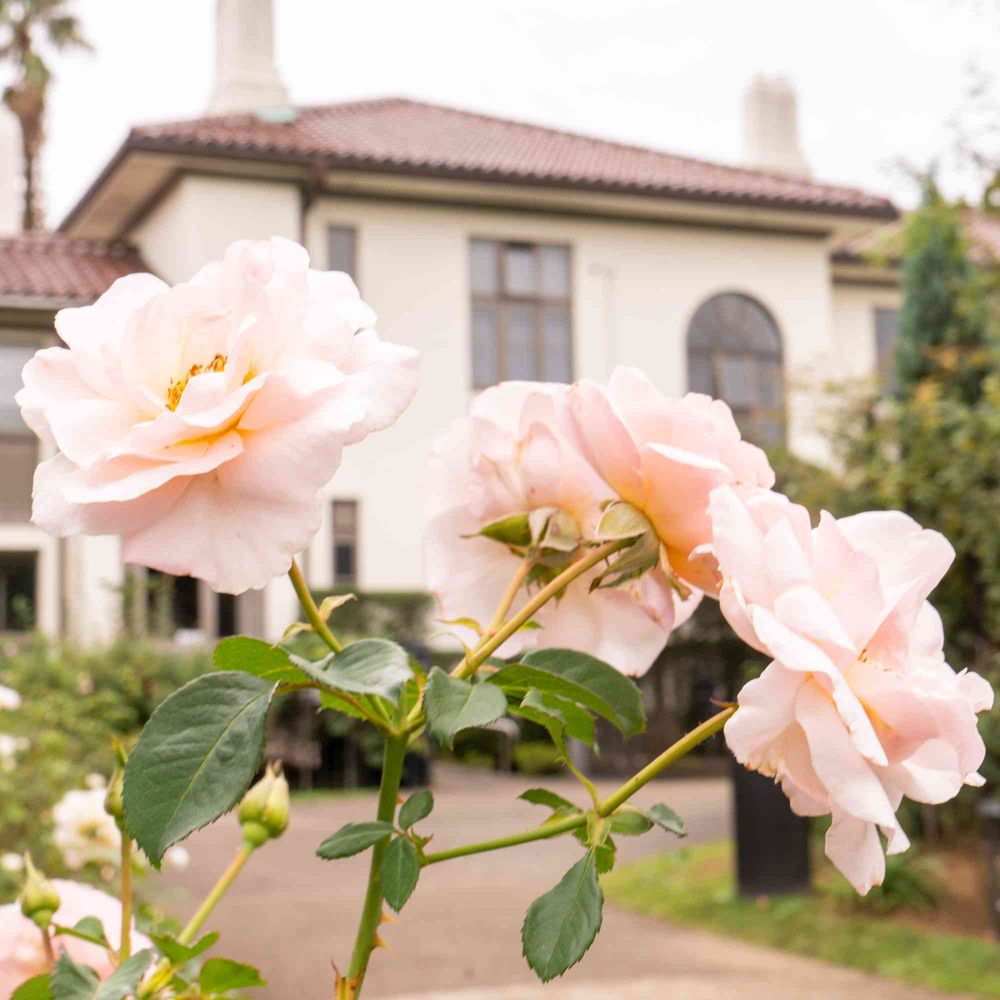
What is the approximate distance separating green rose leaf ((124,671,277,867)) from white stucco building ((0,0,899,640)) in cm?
1319

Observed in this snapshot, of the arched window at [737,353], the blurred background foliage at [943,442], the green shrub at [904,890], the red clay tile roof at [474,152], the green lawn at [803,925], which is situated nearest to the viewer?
the green lawn at [803,925]

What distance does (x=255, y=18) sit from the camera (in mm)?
16750

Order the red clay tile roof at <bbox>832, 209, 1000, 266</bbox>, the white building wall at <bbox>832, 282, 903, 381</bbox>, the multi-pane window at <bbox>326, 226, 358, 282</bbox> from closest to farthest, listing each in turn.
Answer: the red clay tile roof at <bbox>832, 209, 1000, 266</bbox> → the multi-pane window at <bbox>326, 226, 358, 282</bbox> → the white building wall at <bbox>832, 282, 903, 381</bbox>

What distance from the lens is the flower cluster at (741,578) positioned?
568 millimetres

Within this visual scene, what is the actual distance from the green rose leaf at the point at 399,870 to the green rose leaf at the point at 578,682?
0.09 metres

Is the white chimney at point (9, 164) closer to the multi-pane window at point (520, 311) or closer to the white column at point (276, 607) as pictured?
the multi-pane window at point (520, 311)

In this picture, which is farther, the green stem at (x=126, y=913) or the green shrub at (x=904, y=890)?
the green shrub at (x=904, y=890)

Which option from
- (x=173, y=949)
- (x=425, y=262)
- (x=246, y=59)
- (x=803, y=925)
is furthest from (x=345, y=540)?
(x=173, y=949)

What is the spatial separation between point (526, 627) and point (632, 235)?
15.9 metres

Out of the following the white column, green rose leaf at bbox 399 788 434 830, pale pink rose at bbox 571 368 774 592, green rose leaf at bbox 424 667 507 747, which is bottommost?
the white column

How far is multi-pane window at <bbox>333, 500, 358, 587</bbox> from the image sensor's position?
14.8 metres

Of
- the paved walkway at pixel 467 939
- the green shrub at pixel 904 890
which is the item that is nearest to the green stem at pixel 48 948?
the paved walkway at pixel 467 939

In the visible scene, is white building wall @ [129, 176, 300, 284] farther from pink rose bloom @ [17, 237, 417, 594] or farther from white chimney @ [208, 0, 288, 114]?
pink rose bloom @ [17, 237, 417, 594]

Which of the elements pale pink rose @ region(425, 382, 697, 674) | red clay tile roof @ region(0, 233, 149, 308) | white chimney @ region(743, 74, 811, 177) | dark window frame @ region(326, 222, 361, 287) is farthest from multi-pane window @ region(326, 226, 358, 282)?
pale pink rose @ region(425, 382, 697, 674)
